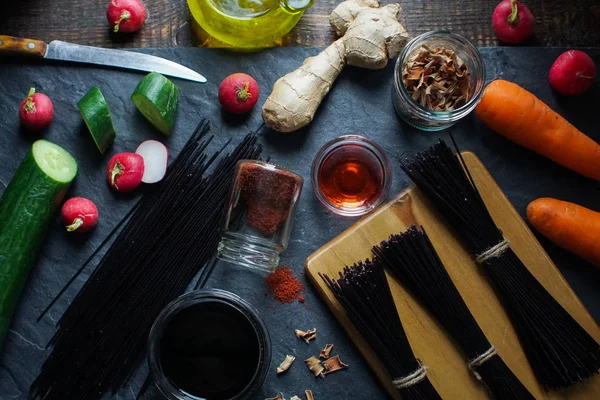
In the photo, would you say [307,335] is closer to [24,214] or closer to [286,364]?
[286,364]

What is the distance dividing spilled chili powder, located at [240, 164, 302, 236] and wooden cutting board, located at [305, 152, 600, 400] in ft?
0.44

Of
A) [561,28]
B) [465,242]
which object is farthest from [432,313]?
[561,28]

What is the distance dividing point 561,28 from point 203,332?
121 cm

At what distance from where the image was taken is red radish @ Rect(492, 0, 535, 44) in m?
1.77

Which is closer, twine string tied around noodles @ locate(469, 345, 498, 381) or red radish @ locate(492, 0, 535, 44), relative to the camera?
twine string tied around noodles @ locate(469, 345, 498, 381)

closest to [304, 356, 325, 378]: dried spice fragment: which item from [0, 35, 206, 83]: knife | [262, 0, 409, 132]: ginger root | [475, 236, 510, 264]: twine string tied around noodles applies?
[475, 236, 510, 264]: twine string tied around noodles

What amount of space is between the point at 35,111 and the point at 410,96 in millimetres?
910

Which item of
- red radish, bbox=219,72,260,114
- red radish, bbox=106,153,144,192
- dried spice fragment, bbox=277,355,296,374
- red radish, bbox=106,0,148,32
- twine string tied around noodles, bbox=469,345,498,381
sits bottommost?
dried spice fragment, bbox=277,355,296,374

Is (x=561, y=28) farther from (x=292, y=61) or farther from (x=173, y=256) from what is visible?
(x=173, y=256)

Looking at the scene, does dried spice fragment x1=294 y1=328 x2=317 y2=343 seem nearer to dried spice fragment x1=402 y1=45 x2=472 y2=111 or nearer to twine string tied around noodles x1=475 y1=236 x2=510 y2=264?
twine string tied around noodles x1=475 y1=236 x2=510 y2=264

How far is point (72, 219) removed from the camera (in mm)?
1670

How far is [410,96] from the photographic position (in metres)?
Result: 1.66

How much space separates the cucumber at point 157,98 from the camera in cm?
166

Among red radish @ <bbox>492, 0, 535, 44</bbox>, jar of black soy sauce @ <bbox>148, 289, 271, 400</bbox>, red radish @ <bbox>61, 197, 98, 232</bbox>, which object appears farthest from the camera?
red radish @ <bbox>492, 0, 535, 44</bbox>
